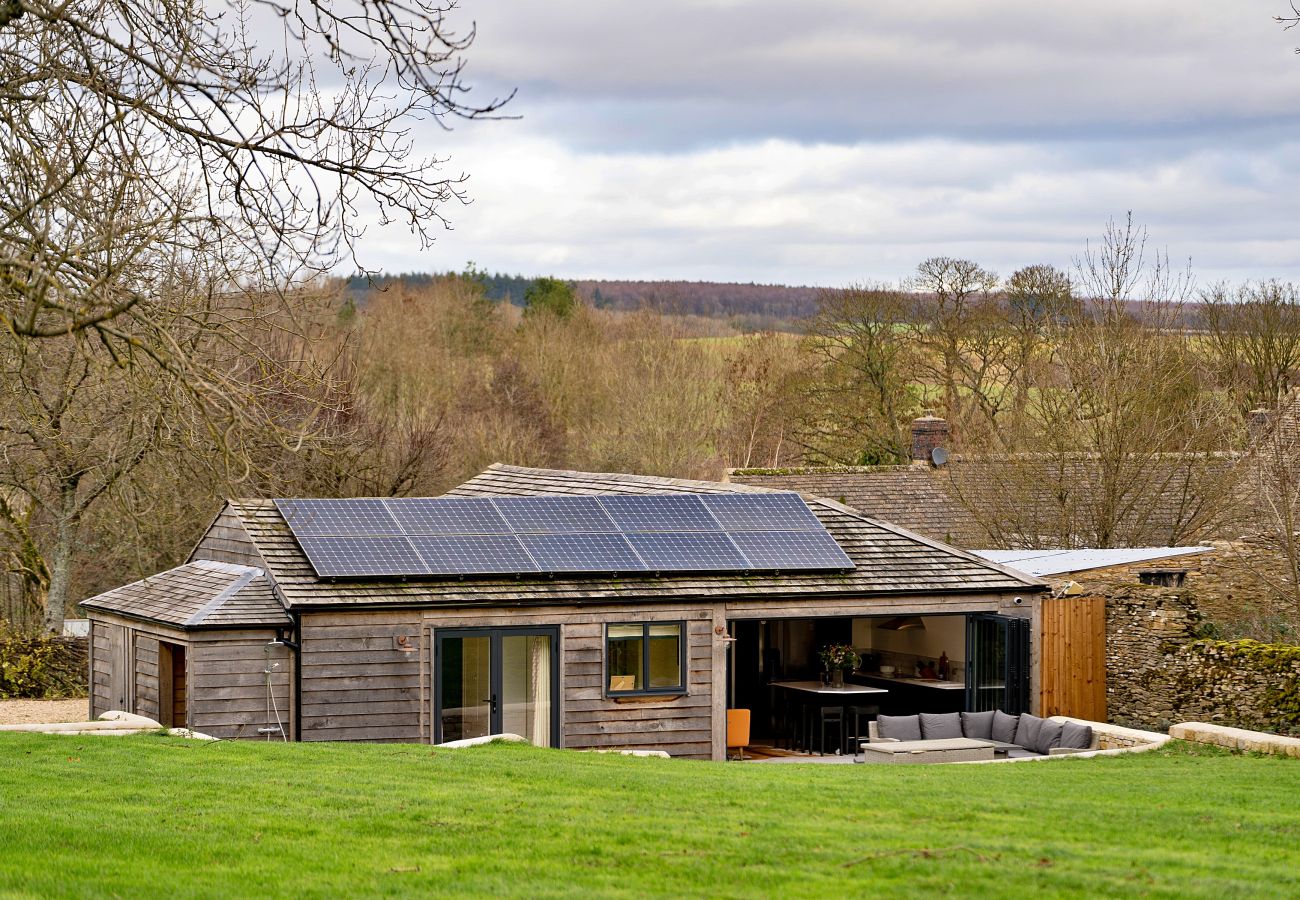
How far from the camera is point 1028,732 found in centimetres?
1984

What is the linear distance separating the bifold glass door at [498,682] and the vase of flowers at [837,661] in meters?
4.67

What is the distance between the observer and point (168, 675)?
65.4ft

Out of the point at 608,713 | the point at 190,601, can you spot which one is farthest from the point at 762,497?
the point at 190,601

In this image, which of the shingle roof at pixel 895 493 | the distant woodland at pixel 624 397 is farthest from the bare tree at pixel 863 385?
the shingle roof at pixel 895 493

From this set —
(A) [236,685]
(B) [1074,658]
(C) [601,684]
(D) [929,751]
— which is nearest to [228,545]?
(A) [236,685]

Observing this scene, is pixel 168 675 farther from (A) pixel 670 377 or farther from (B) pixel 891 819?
(A) pixel 670 377

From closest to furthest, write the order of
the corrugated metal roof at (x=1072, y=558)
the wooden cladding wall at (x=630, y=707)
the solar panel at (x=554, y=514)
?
the wooden cladding wall at (x=630, y=707) < the solar panel at (x=554, y=514) < the corrugated metal roof at (x=1072, y=558)

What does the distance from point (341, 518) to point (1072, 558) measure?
12.1 metres

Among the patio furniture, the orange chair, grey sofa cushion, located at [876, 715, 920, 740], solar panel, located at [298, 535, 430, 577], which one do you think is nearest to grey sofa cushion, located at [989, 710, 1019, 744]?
the patio furniture

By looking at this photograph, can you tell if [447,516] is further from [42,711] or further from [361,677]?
[42,711]

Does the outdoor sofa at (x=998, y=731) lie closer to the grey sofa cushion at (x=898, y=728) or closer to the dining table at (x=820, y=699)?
the grey sofa cushion at (x=898, y=728)

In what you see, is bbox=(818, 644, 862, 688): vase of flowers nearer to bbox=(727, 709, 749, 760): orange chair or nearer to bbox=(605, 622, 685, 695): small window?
bbox=(727, 709, 749, 760): orange chair

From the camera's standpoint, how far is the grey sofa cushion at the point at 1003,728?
792 inches

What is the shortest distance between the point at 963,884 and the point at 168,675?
45.6ft
